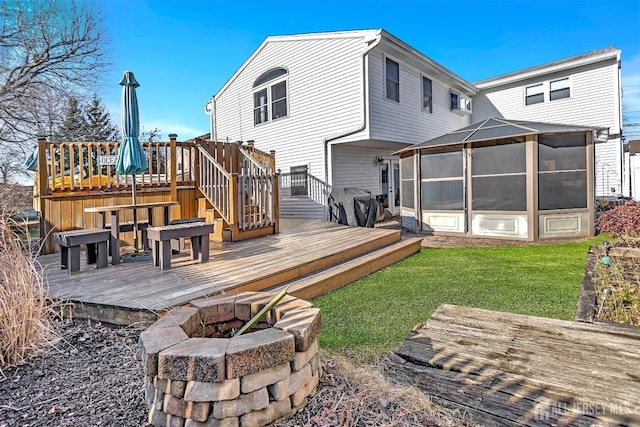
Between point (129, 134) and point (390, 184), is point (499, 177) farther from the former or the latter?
point (129, 134)

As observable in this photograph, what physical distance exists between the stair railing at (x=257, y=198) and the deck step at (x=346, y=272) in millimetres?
2205

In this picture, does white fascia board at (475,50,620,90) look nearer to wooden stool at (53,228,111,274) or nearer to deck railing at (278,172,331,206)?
deck railing at (278,172,331,206)

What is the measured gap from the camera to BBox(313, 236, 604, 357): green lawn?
3.08 metres

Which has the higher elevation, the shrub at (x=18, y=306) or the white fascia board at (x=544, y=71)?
the white fascia board at (x=544, y=71)

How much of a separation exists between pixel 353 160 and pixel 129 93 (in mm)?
7334

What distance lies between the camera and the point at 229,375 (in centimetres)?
154

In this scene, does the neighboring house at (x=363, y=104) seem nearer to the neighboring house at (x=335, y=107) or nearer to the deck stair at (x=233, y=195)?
the neighboring house at (x=335, y=107)

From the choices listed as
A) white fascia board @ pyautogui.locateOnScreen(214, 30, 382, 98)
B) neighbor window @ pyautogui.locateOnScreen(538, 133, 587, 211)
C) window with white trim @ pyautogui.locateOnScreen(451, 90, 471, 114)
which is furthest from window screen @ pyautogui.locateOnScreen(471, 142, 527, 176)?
window with white trim @ pyautogui.locateOnScreen(451, 90, 471, 114)

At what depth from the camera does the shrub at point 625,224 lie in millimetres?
5090

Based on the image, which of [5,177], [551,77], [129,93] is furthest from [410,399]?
[5,177]

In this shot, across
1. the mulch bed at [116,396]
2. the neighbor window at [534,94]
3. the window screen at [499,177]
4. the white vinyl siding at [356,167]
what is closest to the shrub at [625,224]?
the window screen at [499,177]

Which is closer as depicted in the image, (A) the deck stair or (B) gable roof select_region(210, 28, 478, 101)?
(A) the deck stair

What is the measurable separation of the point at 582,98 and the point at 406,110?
7135 millimetres

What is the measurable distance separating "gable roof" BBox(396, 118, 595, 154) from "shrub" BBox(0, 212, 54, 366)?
318 inches
